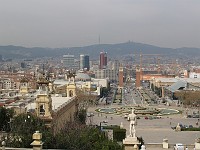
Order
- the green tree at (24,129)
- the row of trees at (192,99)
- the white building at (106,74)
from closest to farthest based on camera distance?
1. the green tree at (24,129)
2. the row of trees at (192,99)
3. the white building at (106,74)

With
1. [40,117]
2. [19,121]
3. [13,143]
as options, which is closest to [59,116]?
[40,117]

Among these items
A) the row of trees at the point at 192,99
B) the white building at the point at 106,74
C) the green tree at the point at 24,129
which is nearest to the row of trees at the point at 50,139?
the green tree at the point at 24,129

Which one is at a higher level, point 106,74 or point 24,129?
point 24,129

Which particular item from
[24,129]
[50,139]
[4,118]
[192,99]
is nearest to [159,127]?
[4,118]

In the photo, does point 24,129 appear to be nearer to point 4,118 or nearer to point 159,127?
point 4,118

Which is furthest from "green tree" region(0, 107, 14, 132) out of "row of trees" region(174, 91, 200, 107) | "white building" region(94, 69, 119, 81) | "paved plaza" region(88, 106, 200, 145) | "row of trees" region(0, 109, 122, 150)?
"white building" region(94, 69, 119, 81)

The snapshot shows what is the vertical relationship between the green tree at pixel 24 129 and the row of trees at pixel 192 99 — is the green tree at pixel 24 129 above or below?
above

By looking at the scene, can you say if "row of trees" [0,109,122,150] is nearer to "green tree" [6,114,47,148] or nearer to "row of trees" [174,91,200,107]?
"green tree" [6,114,47,148]

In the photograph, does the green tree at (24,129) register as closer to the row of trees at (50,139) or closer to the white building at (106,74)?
the row of trees at (50,139)

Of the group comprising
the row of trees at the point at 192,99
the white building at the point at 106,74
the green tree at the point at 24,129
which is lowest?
the white building at the point at 106,74
